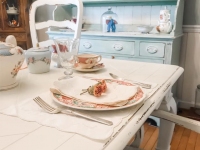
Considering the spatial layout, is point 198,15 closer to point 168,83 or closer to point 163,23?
point 163,23

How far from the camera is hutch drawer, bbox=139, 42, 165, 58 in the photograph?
1876 millimetres

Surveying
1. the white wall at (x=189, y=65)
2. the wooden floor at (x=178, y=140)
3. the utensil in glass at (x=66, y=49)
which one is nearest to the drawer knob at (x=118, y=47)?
the white wall at (x=189, y=65)

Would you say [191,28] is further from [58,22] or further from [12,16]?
[12,16]

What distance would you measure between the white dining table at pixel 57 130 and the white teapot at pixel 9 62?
1.2 inches

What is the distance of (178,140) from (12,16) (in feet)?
7.68

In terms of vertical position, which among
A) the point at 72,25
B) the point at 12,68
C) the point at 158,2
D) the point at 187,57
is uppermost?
the point at 158,2

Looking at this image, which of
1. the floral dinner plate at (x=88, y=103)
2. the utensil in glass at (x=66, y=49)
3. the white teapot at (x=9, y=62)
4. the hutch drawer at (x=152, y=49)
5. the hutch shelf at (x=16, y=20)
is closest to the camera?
the floral dinner plate at (x=88, y=103)

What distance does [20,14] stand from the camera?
2.73 m

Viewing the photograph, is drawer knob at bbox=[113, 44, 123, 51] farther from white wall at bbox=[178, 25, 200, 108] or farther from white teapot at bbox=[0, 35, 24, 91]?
white teapot at bbox=[0, 35, 24, 91]

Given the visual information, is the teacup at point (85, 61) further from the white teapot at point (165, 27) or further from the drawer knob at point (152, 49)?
the white teapot at point (165, 27)

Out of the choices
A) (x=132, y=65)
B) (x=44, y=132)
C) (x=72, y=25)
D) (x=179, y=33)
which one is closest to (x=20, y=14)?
(x=72, y=25)

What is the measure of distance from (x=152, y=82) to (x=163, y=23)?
1284 millimetres

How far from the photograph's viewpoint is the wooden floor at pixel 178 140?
1702 mm

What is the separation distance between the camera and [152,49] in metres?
1.91
